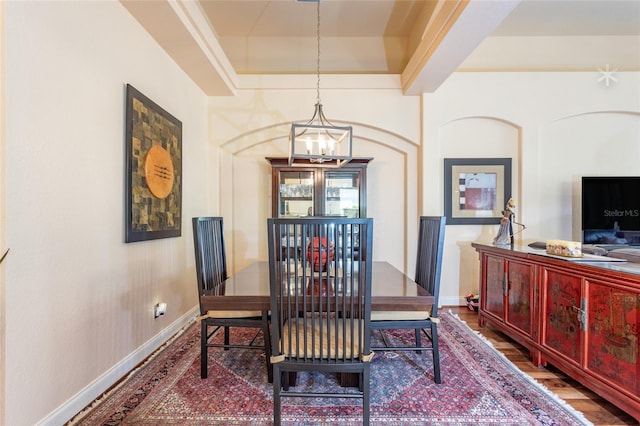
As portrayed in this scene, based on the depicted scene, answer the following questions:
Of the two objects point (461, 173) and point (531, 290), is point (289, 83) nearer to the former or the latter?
point (461, 173)

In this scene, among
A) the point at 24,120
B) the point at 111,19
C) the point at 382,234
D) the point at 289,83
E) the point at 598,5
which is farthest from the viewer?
the point at 382,234

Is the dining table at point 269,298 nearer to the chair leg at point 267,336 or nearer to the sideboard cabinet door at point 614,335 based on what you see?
the chair leg at point 267,336

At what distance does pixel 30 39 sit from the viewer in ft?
4.64

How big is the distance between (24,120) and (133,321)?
1.47 meters

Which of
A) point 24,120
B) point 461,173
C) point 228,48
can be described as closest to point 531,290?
point 461,173

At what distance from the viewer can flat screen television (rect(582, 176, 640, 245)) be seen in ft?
10.1

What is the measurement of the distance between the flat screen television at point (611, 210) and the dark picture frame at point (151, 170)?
4182 mm

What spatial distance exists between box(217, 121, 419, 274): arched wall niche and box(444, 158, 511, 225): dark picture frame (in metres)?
0.46

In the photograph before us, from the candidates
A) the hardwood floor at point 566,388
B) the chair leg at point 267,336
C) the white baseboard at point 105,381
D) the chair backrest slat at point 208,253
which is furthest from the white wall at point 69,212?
the hardwood floor at point 566,388

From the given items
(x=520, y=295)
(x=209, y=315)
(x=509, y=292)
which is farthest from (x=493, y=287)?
(x=209, y=315)

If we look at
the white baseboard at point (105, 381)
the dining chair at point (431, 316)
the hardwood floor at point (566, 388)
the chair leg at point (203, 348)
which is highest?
the dining chair at point (431, 316)

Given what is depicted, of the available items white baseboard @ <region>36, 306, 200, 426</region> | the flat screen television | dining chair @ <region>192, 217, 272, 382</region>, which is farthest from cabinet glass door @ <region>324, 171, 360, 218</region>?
the flat screen television

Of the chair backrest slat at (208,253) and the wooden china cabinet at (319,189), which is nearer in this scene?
the chair backrest slat at (208,253)

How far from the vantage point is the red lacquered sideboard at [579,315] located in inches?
61.5
